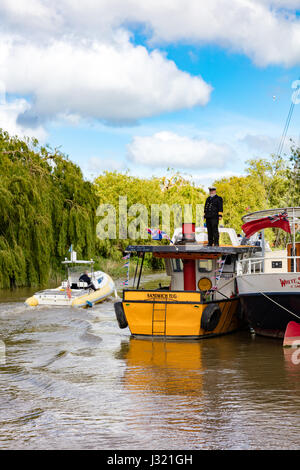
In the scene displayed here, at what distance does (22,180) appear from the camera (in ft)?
101

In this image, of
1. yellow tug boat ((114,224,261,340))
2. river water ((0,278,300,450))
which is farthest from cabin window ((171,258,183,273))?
river water ((0,278,300,450))

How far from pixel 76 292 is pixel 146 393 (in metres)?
15.7

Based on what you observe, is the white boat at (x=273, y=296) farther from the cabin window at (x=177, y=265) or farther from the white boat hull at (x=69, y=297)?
Result: the white boat hull at (x=69, y=297)

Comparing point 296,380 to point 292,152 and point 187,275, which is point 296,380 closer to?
point 187,275

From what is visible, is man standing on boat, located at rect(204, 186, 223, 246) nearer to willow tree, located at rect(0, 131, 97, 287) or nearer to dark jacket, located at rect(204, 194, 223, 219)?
dark jacket, located at rect(204, 194, 223, 219)

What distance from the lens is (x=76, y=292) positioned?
26.3m

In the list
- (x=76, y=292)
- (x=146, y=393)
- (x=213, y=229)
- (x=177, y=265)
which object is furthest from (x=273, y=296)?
(x=76, y=292)

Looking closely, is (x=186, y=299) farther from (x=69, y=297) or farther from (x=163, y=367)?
(x=69, y=297)

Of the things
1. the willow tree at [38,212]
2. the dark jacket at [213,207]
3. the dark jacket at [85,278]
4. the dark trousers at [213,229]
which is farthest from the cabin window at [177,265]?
the willow tree at [38,212]

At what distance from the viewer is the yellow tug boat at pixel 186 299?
16422 mm

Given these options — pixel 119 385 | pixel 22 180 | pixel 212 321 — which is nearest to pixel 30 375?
pixel 119 385

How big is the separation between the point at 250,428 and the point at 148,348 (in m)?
7.29

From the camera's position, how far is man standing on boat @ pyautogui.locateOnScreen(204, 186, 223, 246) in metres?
17.4
